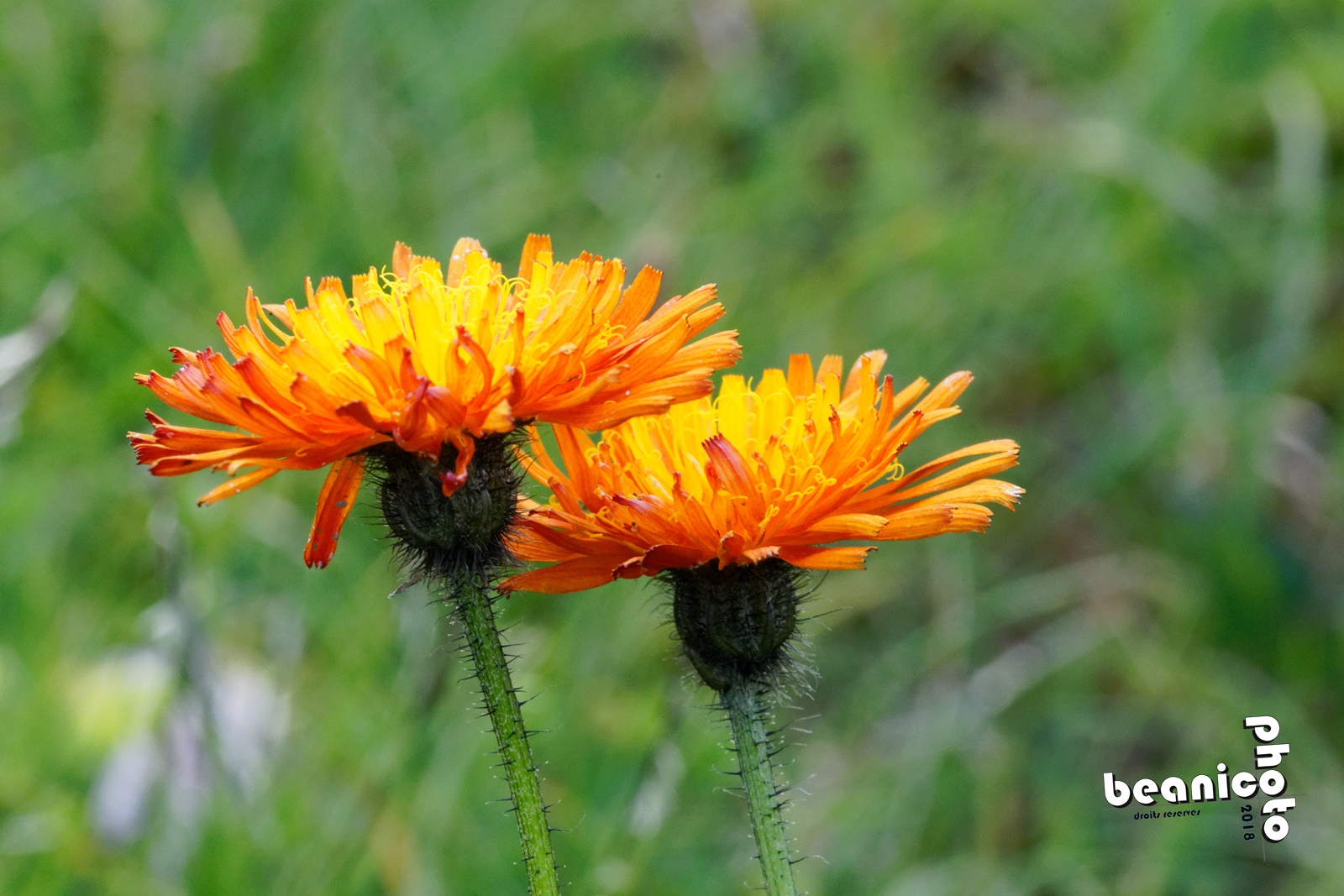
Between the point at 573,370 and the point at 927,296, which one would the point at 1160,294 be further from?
the point at 573,370

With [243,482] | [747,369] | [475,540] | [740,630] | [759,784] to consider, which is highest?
[747,369]

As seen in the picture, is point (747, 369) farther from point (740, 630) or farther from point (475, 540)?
point (475, 540)

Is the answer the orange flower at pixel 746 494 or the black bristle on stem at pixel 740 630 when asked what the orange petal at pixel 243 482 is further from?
the black bristle on stem at pixel 740 630

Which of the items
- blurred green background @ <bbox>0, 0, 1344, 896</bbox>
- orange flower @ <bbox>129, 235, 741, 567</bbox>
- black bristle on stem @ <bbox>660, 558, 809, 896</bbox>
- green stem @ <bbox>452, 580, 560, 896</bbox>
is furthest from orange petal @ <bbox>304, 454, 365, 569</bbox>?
blurred green background @ <bbox>0, 0, 1344, 896</bbox>

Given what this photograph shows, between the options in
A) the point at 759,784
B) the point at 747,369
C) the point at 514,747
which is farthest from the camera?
the point at 747,369

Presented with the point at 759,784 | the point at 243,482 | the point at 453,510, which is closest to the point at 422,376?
the point at 453,510

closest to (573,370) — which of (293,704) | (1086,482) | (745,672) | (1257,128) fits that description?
(745,672)

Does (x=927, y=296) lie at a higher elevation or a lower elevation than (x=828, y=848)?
higher

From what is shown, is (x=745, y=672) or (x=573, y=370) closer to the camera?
(x=573, y=370)
